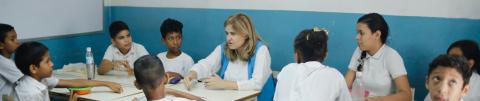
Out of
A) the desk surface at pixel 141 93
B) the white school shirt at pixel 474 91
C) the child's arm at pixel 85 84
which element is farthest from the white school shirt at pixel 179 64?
the white school shirt at pixel 474 91

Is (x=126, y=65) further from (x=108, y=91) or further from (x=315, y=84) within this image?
(x=315, y=84)

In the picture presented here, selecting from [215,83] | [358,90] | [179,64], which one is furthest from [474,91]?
[179,64]

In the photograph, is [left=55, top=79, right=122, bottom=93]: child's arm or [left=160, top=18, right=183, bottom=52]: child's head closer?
[left=55, top=79, right=122, bottom=93]: child's arm

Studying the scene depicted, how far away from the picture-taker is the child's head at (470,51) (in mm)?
2658

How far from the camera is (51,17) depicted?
3932mm

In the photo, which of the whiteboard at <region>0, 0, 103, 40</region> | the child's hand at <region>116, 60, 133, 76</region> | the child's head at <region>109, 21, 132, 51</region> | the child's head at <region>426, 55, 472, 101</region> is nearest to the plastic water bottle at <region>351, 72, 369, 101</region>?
the child's head at <region>426, 55, 472, 101</region>

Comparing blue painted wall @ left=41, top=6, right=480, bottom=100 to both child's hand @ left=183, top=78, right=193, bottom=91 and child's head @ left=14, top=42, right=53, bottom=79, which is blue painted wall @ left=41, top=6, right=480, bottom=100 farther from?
child's head @ left=14, top=42, right=53, bottom=79

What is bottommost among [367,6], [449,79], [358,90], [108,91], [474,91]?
[108,91]

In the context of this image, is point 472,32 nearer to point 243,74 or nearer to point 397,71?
point 397,71

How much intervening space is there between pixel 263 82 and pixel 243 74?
172mm

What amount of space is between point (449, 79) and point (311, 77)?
0.62 metres

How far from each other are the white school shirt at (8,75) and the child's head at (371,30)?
2010 mm

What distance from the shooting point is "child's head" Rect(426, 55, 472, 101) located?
178 centimetres

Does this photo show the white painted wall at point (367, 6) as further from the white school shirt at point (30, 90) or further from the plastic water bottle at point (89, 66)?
the white school shirt at point (30, 90)
